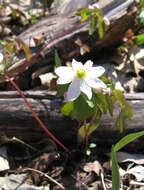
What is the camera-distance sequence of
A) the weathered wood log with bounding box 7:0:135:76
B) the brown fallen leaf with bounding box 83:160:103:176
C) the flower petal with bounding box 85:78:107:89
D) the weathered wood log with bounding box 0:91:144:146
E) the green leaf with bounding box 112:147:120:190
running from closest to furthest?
the green leaf with bounding box 112:147:120:190 < the flower petal with bounding box 85:78:107:89 < the brown fallen leaf with bounding box 83:160:103:176 < the weathered wood log with bounding box 0:91:144:146 < the weathered wood log with bounding box 7:0:135:76

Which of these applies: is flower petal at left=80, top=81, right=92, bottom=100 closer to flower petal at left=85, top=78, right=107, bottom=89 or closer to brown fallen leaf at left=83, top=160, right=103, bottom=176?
flower petal at left=85, top=78, right=107, bottom=89

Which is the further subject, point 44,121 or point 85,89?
point 44,121

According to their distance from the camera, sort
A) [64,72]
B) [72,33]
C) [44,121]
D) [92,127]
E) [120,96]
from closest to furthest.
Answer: [64,72]
[120,96]
[92,127]
[44,121]
[72,33]

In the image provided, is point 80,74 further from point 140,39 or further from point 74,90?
point 140,39

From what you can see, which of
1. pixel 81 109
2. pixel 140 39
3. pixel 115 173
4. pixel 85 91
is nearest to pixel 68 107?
pixel 81 109

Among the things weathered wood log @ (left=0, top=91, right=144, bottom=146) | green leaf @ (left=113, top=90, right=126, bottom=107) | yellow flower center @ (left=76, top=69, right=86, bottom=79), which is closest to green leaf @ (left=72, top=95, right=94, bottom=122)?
yellow flower center @ (left=76, top=69, right=86, bottom=79)

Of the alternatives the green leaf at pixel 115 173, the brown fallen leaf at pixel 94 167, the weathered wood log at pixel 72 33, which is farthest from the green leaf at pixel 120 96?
the weathered wood log at pixel 72 33

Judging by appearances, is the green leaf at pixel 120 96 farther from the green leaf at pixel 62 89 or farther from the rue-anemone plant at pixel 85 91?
the green leaf at pixel 62 89
